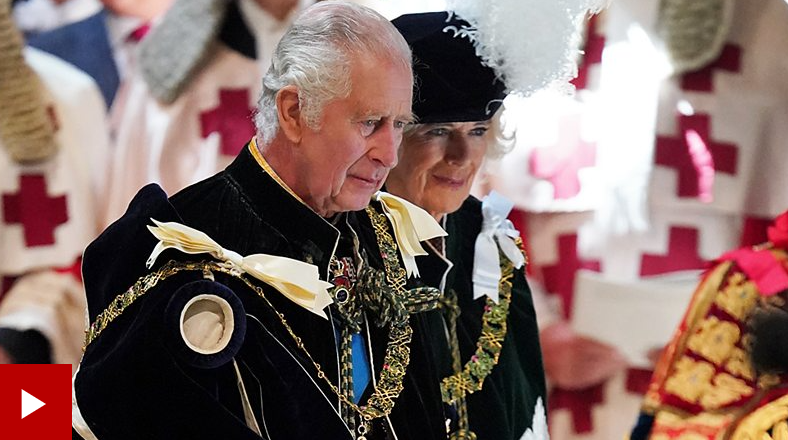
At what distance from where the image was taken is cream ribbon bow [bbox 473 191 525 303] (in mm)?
2275

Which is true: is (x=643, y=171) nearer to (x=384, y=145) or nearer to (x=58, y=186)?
(x=58, y=186)

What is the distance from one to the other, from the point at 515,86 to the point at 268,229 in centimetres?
66

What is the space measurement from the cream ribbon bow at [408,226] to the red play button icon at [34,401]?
0.59 metres

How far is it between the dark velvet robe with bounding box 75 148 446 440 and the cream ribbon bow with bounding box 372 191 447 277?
0.08m

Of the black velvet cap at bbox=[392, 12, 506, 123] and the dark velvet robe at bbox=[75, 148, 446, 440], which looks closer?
the dark velvet robe at bbox=[75, 148, 446, 440]

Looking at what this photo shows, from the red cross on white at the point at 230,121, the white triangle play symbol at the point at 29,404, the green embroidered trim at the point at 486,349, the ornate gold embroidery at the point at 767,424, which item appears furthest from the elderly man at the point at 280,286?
the red cross on white at the point at 230,121

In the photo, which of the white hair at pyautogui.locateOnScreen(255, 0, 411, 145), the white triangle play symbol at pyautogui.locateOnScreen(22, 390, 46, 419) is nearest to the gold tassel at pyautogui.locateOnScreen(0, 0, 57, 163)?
the white triangle play symbol at pyautogui.locateOnScreen(22, 390, 46, 419)

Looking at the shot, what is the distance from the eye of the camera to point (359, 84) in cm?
164

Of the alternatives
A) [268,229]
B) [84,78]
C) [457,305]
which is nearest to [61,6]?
[84,78]

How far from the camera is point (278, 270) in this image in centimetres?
162

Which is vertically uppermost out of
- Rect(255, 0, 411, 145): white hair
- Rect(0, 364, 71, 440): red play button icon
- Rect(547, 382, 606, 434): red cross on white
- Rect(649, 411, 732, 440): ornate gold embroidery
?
Rect(255, 0, 411, 145): white hair

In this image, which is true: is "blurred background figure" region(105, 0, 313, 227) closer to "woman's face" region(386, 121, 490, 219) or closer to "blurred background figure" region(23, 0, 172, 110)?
"blurred background figure" region(23, 0, 172, 110)

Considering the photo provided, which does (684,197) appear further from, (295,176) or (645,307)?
(295,176)

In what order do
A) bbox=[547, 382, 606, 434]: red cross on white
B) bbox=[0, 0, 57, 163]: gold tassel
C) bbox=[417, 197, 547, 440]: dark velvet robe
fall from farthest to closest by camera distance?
bbox=[547, 382, 606, 434]: red cross on white, bbox=[0, 0, 57, 163]: gold tassel, bbox=[417, 197, 547, 440]: dark velvet robe
